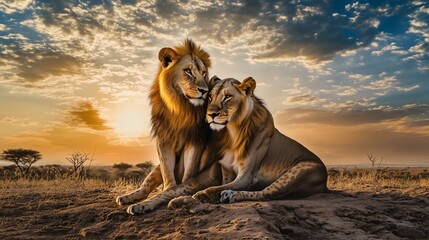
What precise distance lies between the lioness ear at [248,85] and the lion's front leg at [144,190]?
1.81 meters

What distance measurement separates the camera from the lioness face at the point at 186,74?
22.0 feet

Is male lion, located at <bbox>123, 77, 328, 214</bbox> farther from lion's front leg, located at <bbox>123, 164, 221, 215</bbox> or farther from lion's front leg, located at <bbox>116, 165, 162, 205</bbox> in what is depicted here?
lion's front leg, located at <bbox>116, 165, 162, 205</bbox>

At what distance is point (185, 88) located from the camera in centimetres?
675

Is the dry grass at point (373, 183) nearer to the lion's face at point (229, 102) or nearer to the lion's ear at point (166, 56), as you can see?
the lion's face at point (229, 102)

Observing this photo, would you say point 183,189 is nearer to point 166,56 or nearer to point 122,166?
point 166,56

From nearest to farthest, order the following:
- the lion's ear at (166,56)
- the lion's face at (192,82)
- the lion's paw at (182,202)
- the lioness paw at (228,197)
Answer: the lion's paw at (182,202)
the lioness paw at (228,197)
the lion's face at (192,82)
the lion's ear at (166,56)

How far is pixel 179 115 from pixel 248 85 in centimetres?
108

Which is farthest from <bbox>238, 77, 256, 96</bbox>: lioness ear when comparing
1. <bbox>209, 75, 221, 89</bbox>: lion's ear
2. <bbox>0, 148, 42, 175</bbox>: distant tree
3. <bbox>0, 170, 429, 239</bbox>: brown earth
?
<bbox>0, 148, 42, 175</bbox>: distant tree

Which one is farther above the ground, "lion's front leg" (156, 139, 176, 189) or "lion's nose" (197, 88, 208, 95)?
"lion's nose" (197, 88, 208, 95)

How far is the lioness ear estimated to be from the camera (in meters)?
6.88

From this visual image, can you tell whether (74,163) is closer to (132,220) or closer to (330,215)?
(132,220)

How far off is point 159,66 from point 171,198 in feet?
6.80

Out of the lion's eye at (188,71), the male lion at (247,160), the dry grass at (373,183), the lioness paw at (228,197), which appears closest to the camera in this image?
the lioness paw at (228,197)

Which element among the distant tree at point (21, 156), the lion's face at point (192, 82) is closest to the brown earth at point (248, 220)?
the lion's face at point (192, 82)
